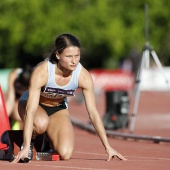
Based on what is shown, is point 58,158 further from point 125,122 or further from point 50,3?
point 50,3

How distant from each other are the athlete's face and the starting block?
1223 mm

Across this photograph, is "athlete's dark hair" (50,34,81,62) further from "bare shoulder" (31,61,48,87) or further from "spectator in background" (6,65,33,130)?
"spectator in background" (6,65,33,130)

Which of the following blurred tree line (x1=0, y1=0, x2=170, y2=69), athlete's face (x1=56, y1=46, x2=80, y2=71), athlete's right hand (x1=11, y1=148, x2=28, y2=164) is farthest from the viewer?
blurred tree line (x1=0, y1=0, x2=170, y2=69)

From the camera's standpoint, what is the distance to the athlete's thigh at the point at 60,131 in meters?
10.3

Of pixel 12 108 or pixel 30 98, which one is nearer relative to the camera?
pixel 30 98

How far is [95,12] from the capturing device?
173 feet

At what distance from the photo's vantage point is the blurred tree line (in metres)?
52.3

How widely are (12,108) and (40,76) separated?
5.02 metres

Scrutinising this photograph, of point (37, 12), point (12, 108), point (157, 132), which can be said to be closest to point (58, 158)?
point (12, 108)

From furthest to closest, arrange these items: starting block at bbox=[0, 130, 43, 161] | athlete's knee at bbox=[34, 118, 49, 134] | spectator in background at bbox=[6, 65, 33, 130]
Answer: spectator in background at bbox=[6, 65, 33, 130] → starting block at bbox=[0, 130, 43, 161] → athlete's knee at bbox=[34, 118, 49, 134]

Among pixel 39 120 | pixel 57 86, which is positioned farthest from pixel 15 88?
pixel 57 86

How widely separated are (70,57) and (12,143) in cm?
141

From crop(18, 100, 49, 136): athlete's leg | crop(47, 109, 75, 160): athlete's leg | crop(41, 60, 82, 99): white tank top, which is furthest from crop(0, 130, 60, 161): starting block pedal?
crop(41, 60, 82, 99): white tank top

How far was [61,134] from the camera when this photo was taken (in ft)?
34.0
